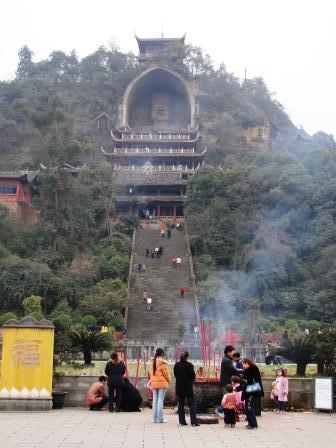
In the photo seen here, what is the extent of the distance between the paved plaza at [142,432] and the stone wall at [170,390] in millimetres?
1052

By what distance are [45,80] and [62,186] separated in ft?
121

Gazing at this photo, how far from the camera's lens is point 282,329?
31.4 meters

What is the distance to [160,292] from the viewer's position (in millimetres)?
35688

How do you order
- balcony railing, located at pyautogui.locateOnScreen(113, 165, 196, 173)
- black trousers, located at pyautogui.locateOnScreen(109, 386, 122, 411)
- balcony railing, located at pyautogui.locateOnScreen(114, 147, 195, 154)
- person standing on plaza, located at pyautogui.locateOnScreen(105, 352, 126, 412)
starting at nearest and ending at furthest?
person standing on plaza, located at pyautogui.locateOnScreen(105, 352, 126, 412) < black trousers, located at pyautogui.locateOnScreen(109, 386, 122, 411) < balcony railing, located at pyautogui.locateOnScreen(113, 165, 196, 173) < balcony railing, located at pyautogui.locateOnScreen(114, 147, 195, 154)

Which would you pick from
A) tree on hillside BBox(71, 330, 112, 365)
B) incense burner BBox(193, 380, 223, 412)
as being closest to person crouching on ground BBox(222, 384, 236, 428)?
incense burner BBox(193, 380, 223, 412)

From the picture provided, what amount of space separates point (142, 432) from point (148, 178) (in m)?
41.7

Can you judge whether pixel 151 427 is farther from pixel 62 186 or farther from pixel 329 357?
pixel 62 186

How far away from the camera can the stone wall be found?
14.3 meters

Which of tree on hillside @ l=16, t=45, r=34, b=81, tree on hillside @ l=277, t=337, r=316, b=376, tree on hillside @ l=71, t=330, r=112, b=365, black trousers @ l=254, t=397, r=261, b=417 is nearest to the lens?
black trousers @ l=254, t=397, r=261, b=417

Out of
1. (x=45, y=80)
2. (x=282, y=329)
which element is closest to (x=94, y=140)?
(x=45, y=80)

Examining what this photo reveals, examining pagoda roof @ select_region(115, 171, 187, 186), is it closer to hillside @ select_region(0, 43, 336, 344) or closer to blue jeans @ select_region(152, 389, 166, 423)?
hillside @ select_region(0, 43, 336, 344)

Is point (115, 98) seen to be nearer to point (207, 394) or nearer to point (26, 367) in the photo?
point (26, 367)

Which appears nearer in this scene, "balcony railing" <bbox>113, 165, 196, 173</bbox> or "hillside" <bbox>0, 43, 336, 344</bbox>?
"hillside" <bbox>0, 43, 336, 344</bbox>

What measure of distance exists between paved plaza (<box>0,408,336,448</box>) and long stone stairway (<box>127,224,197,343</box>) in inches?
632
